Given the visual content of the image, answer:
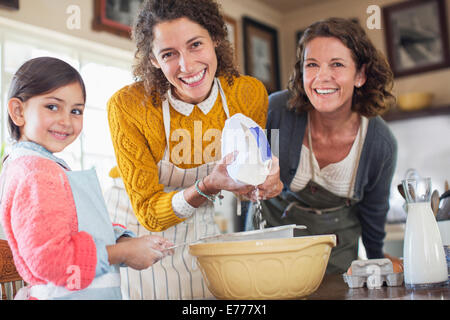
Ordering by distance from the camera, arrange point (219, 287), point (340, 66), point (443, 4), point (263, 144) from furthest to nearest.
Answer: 1. point (443, 4)
2. point (340, 66)
3. point (263, 144)
4. point (219, 287)

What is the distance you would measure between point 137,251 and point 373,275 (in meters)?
0.41

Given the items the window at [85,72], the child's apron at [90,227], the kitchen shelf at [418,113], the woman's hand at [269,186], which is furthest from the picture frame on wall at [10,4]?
the kitchen shelf at [418,113]

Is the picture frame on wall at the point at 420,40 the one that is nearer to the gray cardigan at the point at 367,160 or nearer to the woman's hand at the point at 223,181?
the gray cardigan at the point at 367,160

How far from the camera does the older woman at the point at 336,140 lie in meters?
0.94

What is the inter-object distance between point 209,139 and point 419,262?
0.41 meters

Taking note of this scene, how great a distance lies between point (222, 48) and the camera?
869 mm

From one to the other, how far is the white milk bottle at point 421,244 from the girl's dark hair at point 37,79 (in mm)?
573

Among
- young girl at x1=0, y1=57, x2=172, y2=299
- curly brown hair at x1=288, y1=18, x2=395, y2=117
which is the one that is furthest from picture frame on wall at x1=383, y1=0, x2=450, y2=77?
young girl at x1=0, y1=57, x2=172, y2=299

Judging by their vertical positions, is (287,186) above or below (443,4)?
below

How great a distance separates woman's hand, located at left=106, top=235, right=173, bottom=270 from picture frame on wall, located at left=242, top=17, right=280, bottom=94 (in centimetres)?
46

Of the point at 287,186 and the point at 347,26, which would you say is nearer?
the point at 347,26

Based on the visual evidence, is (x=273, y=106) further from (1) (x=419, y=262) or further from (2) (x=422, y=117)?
(2) (x=422, y=117)

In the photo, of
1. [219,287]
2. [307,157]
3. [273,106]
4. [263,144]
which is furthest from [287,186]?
[219,287]

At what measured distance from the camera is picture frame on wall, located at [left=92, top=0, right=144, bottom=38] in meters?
0.83
